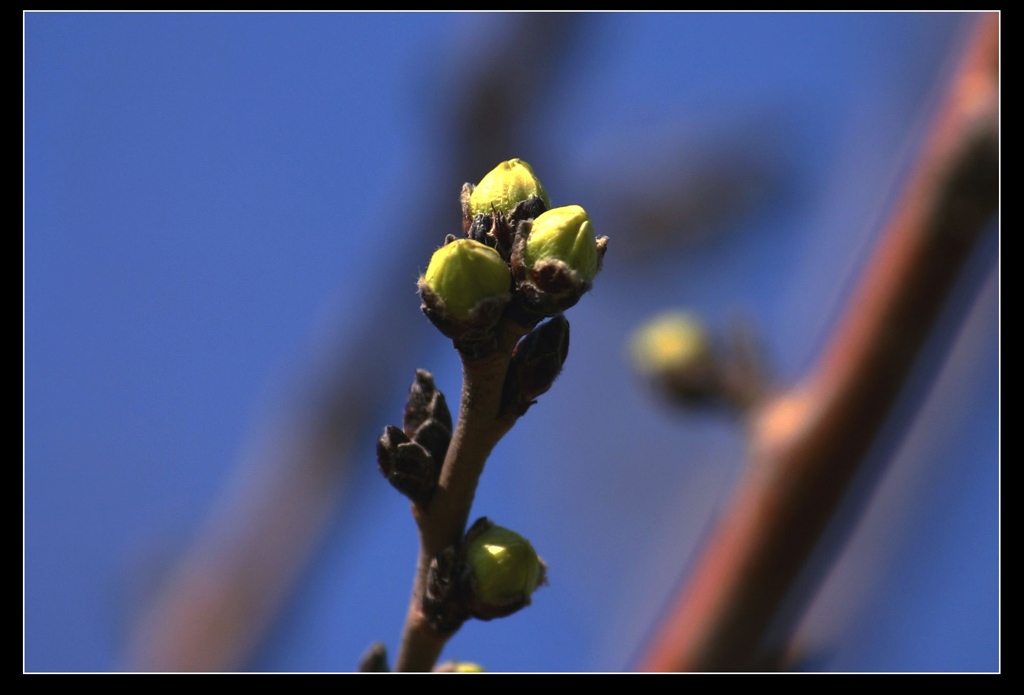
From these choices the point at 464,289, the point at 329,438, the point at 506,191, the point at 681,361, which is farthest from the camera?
the point at 329,438

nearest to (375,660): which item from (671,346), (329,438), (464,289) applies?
(464,289)

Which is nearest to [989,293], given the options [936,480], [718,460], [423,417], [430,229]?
[936,480]

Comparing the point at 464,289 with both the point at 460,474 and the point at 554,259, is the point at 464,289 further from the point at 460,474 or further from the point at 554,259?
the point at 460,474

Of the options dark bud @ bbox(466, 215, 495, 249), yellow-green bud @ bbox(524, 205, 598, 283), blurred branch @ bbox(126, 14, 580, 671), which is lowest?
blurred branch @ bbox(126, 14, 580, 671)

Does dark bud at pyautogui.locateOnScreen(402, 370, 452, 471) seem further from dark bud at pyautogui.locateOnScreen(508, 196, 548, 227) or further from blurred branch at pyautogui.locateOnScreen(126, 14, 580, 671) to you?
blurred branch at pyautogui.locateOnScreen(126, 14, 580, 671)

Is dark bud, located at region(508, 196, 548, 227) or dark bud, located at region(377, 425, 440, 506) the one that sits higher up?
dark bud, located at region(508, 196, 548, 227)

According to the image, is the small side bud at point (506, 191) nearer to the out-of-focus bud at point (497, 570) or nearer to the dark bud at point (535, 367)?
the dark bud at point (535, 367)

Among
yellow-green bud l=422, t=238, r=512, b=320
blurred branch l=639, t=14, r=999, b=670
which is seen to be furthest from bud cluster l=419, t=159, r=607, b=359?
blurred branch l=639, t=14, r=999, b=670
